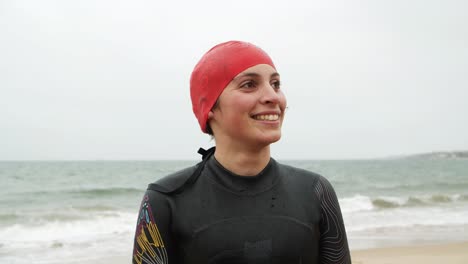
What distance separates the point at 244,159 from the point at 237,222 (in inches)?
10.4

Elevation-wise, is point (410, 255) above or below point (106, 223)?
above

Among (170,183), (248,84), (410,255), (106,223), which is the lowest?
(106,223)

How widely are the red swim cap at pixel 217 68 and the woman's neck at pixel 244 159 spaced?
175 mm

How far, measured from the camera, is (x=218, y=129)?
6.67 feet

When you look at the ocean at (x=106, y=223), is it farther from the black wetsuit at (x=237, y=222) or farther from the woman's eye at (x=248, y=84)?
the woman's eye at (x=248, y=84)

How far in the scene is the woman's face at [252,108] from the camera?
1.90 metres

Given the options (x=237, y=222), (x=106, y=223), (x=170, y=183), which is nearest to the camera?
(x=237, y=222)

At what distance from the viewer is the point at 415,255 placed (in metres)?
8.86

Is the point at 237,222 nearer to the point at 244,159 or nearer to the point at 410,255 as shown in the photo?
the point at 244,159

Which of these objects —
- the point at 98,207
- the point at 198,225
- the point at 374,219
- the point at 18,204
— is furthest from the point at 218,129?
the point at 18,204

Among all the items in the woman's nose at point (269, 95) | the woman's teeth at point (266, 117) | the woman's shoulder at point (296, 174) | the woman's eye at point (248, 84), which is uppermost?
the woman's eye at point (248, 84)

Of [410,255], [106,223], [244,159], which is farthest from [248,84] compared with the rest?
[106,223]

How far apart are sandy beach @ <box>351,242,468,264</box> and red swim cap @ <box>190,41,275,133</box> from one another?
268 inches

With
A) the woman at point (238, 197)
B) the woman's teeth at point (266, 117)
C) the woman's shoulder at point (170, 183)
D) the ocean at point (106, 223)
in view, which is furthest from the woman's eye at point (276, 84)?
the ocean at point (106, 223)
